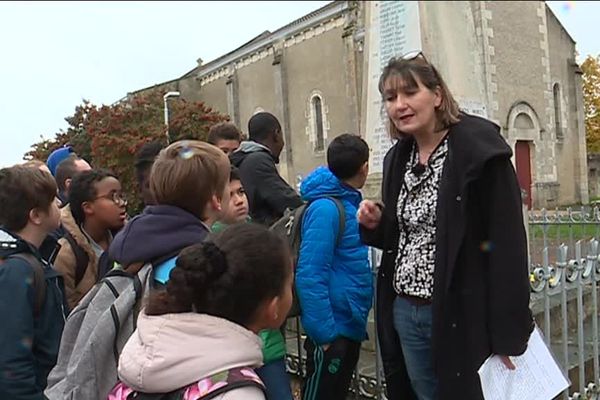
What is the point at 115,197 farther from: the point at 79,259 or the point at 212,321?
the point at 212,321

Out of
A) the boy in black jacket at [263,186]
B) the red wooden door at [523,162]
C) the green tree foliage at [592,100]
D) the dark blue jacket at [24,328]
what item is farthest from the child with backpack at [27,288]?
the green tree foliage at [592,100]

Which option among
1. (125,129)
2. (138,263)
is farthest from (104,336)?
(125,129)

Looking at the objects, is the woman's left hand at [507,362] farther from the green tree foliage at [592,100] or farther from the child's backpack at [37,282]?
the green tree foliage at [592,100]

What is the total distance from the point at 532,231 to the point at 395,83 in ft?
20.1

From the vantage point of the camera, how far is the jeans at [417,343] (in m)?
2.27

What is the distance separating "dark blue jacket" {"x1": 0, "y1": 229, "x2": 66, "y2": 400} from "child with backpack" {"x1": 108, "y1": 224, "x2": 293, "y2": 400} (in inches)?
30.8

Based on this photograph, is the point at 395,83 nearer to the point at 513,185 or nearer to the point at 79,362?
the point at 513,185

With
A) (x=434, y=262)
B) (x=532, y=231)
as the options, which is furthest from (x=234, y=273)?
(x=532, y=231)

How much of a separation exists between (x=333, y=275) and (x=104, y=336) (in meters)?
Answer: 1.29

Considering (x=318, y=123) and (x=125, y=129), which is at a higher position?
(x=318, y=123)

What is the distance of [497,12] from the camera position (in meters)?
13.3

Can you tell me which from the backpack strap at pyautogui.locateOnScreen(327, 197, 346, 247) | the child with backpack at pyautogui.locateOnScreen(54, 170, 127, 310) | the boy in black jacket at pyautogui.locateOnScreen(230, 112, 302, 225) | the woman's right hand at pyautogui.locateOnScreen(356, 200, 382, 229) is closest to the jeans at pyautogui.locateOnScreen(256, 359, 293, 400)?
the woman's right hand at pyautogui.locateOnScreen(356, 200, 382, 229)

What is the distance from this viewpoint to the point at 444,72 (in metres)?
5.60

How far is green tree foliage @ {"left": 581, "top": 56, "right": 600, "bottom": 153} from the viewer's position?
2348 centimetres
